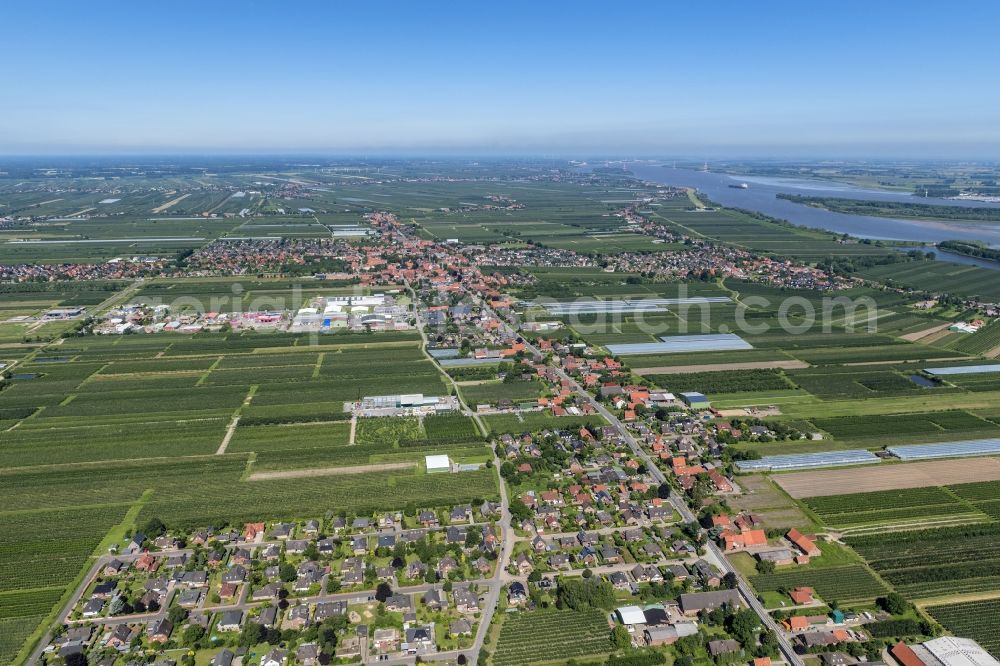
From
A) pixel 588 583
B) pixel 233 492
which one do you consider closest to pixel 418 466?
pixel 233 492

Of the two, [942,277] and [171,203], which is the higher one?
[171,203]

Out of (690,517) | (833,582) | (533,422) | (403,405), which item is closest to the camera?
(833,582)

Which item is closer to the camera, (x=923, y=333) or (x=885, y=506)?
(x=885, y=506)

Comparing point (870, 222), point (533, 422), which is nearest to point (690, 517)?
point (533, 422)

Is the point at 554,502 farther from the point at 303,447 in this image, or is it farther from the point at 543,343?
the point at 543,343

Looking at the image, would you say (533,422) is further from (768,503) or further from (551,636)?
(551,636)

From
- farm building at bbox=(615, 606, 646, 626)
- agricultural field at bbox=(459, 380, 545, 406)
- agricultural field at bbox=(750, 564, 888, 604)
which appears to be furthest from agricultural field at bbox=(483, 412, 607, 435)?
farm building at bbox=(615, 606, 646, 626)
